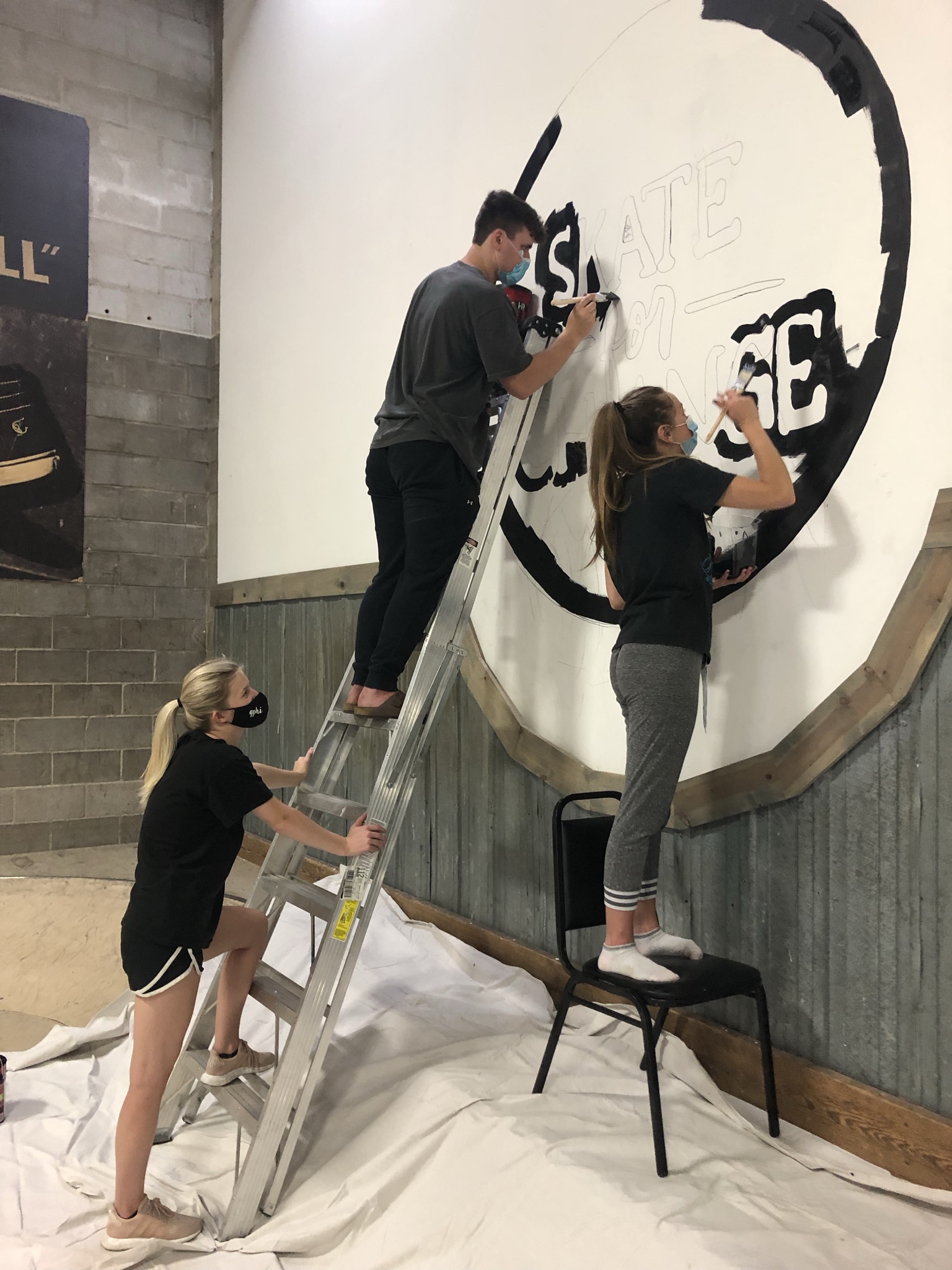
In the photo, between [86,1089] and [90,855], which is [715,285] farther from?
[90,855]

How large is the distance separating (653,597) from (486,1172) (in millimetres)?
1151

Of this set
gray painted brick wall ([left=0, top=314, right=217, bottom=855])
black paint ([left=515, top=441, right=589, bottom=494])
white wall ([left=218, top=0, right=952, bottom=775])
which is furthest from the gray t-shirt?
gray painted brick wall ([left=0, top=314, right=217, bottom=855])

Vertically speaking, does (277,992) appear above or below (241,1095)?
above

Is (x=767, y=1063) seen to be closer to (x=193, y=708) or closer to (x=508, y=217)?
(x=193, y=708)

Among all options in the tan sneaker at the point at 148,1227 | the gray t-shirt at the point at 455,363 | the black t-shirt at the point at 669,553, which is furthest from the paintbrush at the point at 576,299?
the tan sneaker at the point at 148,1227

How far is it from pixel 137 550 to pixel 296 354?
55.7 inches

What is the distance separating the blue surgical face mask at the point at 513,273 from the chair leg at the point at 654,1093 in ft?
5.90

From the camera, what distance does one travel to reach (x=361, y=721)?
2.23 meters

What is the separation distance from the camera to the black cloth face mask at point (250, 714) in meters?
1.93

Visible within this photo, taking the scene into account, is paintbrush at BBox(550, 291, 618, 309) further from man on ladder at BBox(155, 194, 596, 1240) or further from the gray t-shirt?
the gray t-shirt

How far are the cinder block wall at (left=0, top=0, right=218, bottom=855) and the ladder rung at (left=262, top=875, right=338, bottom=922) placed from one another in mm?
2754

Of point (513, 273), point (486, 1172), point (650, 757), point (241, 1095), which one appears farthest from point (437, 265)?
point (486, 1172)

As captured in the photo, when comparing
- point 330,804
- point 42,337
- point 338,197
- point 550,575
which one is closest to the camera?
point 330,804

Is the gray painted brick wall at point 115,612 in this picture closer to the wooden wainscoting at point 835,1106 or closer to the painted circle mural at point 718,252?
the painted circle mural at point 718,252
